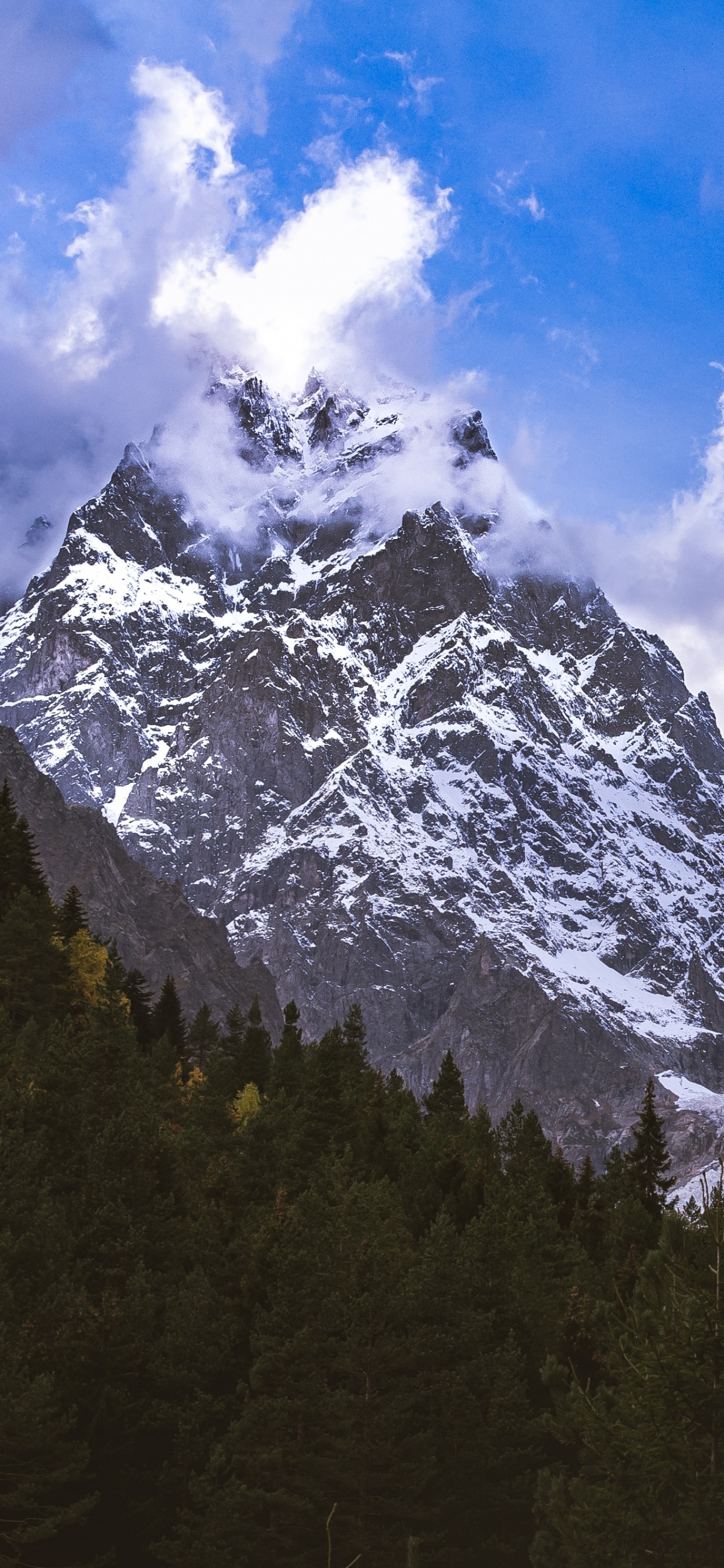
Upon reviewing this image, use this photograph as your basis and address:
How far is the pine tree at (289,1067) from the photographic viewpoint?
86188 mm

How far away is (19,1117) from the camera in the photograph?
4788cm

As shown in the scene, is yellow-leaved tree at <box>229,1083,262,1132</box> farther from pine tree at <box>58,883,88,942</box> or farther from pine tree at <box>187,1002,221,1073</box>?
pine tree at <box>187,1002,221,1073</box>

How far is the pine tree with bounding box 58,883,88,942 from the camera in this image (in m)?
93.9

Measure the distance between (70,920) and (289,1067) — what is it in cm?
1700

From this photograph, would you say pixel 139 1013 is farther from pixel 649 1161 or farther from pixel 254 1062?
pixel 649 1161

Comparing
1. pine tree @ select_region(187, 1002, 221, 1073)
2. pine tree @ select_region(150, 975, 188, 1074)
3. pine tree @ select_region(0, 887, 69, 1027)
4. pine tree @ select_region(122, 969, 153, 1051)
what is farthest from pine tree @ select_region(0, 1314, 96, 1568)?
pine tree @ select_region(187, 1002, 221, 1073)

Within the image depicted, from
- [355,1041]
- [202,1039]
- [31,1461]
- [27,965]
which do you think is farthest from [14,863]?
[31,1461]

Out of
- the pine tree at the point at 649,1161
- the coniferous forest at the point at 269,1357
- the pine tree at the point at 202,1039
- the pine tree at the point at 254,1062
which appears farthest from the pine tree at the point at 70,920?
the coniferous forest at the point at 269,1357

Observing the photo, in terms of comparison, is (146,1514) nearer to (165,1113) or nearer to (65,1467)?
(65,1467)

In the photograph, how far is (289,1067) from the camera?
88.6m

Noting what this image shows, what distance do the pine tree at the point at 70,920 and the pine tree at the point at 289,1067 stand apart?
14.1m

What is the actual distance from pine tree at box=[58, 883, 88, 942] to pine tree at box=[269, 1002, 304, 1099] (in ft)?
46.2

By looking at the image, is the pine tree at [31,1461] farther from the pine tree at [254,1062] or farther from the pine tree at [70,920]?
the pine tree at [70,920]

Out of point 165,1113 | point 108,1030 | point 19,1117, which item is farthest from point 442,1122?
point 19,1117
